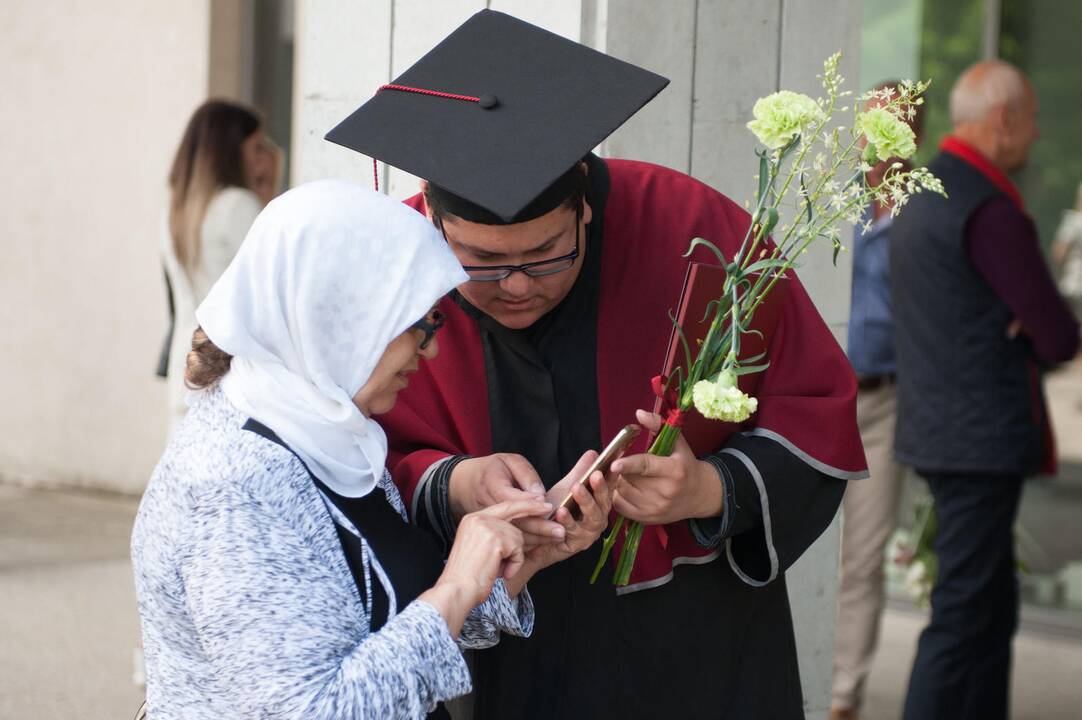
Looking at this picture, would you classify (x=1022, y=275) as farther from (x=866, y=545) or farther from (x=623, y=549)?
(x=623, y=549)

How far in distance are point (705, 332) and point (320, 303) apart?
2.13 ft

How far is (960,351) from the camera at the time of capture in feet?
14.7

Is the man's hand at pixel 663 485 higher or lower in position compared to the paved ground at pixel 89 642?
higher

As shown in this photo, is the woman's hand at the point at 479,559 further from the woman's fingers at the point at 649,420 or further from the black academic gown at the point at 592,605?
the black academic gown at the point at 592,605

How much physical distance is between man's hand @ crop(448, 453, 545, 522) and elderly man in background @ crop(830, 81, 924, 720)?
3248 mm

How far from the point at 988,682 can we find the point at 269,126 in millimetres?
5855

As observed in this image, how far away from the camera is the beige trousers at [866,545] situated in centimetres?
509

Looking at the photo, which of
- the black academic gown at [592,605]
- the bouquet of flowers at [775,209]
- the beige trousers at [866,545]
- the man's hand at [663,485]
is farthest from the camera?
the beige trousers at [866,545]

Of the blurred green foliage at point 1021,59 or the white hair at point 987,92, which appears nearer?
the white hair at point 987,92

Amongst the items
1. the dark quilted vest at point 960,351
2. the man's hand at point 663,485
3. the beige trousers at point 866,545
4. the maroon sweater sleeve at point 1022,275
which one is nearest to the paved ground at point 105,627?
the beige trousers at point 866,545

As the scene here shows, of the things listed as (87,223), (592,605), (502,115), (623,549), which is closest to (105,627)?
(87,223)

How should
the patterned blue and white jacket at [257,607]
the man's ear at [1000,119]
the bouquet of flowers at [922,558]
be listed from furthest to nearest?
1. the bouquet of flowers at [922,558]
2. the man's ear at [1000,119]
3. the patterned blue and white jacket at [257,607]

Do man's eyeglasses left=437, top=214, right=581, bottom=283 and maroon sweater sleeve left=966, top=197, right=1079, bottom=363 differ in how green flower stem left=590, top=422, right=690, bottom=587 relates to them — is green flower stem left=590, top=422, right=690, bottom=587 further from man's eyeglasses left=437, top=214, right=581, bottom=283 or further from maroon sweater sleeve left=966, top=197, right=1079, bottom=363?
maroon sweater sleeve left=966, top=197, right=1079, bottom=363

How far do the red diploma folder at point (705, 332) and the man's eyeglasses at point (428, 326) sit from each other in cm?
37
